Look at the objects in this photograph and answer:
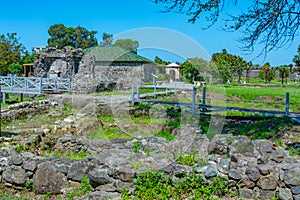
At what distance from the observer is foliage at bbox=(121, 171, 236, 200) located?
4.88 meters

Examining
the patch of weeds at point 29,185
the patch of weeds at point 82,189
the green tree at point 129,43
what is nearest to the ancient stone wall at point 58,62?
the green tree at point 129,43

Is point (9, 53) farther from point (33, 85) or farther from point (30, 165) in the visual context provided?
point (30, 165)

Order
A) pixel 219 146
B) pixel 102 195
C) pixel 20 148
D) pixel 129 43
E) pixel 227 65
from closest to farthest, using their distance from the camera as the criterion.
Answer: pixel 102 195 < pixel 219 146 < pixel 20 148 < pixel 129 43 < pixel 227 65

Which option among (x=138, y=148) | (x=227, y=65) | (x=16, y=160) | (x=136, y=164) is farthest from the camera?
(x=227, y=65)

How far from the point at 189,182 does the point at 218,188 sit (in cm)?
43

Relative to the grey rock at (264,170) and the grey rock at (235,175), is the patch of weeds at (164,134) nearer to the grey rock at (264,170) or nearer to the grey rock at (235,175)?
the grey rock at (235,175)

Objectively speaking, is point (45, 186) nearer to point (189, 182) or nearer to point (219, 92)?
point (189, 182)

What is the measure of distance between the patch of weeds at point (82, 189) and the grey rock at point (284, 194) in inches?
111

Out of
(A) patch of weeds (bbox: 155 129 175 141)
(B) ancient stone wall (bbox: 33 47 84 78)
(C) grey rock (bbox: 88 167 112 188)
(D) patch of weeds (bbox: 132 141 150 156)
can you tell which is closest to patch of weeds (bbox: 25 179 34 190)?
(C) grey rock (bbox: 88 167 112 188)

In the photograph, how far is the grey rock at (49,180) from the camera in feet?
17.7

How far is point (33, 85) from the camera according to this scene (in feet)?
66.1

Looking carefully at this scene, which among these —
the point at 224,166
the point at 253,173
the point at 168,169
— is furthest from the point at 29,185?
the point at 253,173

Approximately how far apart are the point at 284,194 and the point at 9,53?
39.8m

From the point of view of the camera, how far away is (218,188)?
4.89 metres
